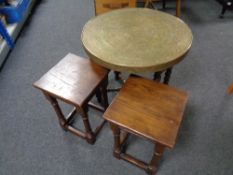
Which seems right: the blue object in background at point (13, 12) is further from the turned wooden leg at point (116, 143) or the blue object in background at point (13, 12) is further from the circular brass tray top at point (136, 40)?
the turned wooden leg at point (116, 143)

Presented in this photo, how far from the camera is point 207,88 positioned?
5.77ft

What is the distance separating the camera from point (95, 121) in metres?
1.56

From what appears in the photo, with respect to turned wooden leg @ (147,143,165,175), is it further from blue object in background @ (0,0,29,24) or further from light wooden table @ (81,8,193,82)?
blue object in background @ (0,0,29,24)

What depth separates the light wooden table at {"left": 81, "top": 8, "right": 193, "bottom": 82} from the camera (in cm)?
101

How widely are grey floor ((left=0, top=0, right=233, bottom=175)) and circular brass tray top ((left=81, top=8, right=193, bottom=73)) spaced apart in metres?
0.69

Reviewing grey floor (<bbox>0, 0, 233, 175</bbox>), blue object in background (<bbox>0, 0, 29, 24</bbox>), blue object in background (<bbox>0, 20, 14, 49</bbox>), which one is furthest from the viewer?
blue object in background (<bbox>0, 0, 29, 24</bbox>)

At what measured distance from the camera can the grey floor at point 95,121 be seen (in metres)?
1.30

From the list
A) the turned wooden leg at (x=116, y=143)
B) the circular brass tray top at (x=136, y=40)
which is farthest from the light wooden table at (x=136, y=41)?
the turned wooden leg at (x=116, y=143)

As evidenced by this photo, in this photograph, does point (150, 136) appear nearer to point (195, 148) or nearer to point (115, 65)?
point (115, 65)

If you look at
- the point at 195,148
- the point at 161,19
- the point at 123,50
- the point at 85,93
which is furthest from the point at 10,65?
the point at 195,148

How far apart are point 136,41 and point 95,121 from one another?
2.56 ft

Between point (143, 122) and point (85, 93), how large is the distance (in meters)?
0.38

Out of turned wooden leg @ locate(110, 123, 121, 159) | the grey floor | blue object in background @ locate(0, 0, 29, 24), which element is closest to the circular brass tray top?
turned wooden leg @ locate(110, 123, 121, 159)

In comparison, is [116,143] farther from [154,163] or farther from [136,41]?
[136,41]
